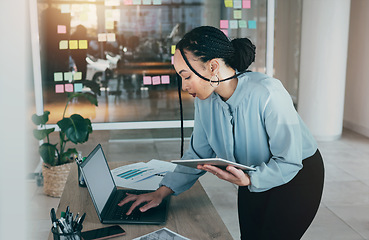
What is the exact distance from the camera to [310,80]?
5844 mm

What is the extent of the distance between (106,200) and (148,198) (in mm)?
163

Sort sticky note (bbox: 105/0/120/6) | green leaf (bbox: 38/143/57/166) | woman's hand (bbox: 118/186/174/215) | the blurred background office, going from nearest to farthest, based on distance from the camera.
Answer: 1. woman's hand (bbox: 118/186/174/215)
2. green leaf (bbox: 38/143/57/166)
3. the blurred background office
4. sticky note (bbox: 105/0/120/6)

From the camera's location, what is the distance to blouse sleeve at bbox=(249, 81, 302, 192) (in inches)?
61.1

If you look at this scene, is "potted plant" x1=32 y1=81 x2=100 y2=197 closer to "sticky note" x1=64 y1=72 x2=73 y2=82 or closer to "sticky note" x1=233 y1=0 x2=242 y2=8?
"sticky note" x1=64 y1=72 x2=73 y2=82

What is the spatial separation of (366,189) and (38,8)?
376 cm

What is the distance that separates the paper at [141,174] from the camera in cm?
198

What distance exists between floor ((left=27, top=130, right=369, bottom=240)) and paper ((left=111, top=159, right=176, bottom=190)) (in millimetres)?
1166

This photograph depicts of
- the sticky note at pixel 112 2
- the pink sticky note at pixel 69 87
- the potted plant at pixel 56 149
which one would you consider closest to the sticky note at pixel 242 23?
the sticky note at pixel 112 2

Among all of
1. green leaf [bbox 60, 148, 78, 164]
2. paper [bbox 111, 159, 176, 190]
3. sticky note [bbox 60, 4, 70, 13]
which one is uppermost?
sticky note [bbox 60, 4, 70, 13]

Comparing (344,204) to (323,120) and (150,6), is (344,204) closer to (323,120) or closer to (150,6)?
(323,120)

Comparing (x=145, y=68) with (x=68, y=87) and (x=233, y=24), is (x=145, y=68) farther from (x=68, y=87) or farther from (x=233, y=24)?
(x=233, y=24)

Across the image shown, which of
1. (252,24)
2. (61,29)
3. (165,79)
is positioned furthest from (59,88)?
(252,24)

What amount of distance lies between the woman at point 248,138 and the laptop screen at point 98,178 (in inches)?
3.6

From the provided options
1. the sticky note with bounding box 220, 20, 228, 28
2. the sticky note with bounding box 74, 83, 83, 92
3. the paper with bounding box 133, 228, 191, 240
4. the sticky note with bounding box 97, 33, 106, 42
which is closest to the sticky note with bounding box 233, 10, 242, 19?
the sticky note with bounding box 220, 20, 228, 28
